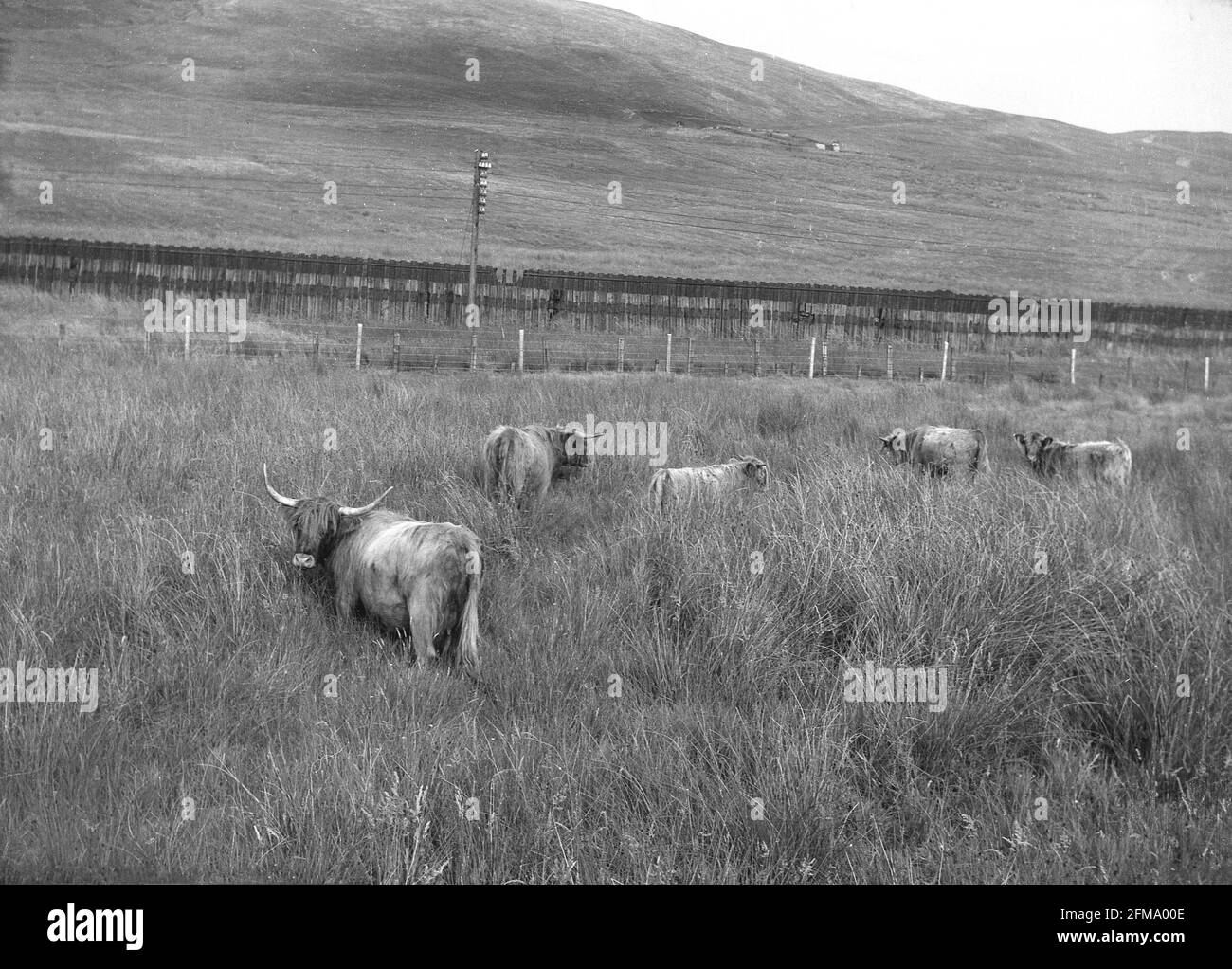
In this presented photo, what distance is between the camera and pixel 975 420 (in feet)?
52.8

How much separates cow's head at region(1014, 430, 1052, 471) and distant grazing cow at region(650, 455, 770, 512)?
4.20 m

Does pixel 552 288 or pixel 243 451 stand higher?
pixel 552 288

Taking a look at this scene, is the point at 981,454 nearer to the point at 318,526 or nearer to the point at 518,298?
the point at 318,526

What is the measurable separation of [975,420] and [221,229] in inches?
1618

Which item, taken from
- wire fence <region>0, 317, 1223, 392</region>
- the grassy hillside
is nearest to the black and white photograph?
wire fence <region>0, 317, 1223, 392</region>

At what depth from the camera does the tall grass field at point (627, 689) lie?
3.57 metres

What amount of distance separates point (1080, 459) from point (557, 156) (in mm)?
65538

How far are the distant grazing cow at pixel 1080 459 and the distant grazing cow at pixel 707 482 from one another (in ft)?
11.7

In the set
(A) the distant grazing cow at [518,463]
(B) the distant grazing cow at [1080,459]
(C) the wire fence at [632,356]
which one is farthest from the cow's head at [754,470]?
(C) the wire fence at [632,356]

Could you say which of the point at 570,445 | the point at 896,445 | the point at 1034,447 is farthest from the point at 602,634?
the point at 1034,447
